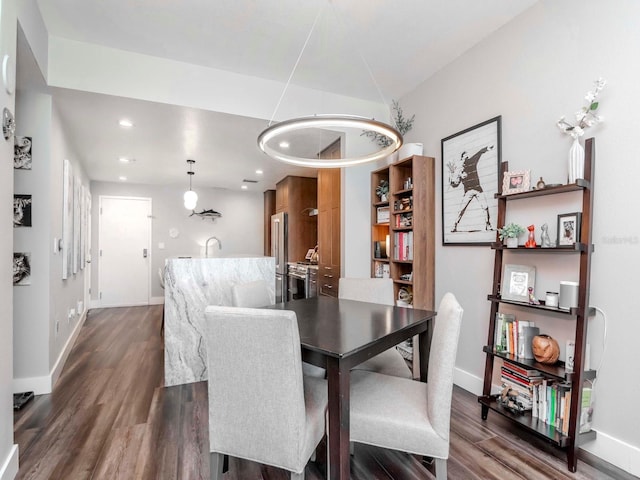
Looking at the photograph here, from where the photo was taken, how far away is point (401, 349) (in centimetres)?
323

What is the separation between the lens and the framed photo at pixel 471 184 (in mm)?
2494

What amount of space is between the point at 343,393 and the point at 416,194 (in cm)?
210

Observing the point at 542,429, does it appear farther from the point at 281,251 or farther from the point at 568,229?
the point at 281,251

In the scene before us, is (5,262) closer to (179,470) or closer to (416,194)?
(179,470)

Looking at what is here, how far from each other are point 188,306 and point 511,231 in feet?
8.64

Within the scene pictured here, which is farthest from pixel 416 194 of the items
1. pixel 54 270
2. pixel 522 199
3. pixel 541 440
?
pixel 54 270

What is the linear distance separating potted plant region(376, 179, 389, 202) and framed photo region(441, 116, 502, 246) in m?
0.60

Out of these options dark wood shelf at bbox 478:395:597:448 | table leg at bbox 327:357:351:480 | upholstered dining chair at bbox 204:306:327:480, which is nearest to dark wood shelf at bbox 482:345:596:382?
dark wood shelf at bbox 478:395:597:448

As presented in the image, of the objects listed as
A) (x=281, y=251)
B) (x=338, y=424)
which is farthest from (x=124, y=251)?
(x=338, y=424)

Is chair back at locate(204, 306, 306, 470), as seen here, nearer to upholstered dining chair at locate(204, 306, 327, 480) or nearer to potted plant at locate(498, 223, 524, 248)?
upholstered dining chair at locate(204, 306, 327, 480)

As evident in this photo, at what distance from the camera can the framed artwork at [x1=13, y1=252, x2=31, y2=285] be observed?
2.50 m

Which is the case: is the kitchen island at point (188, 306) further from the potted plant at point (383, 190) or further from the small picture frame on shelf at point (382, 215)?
the potted plant at point (383, 190)

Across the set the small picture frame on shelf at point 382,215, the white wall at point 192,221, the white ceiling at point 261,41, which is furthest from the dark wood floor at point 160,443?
the white wall at point 192,221

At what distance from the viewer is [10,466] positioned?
1583 millimetres
